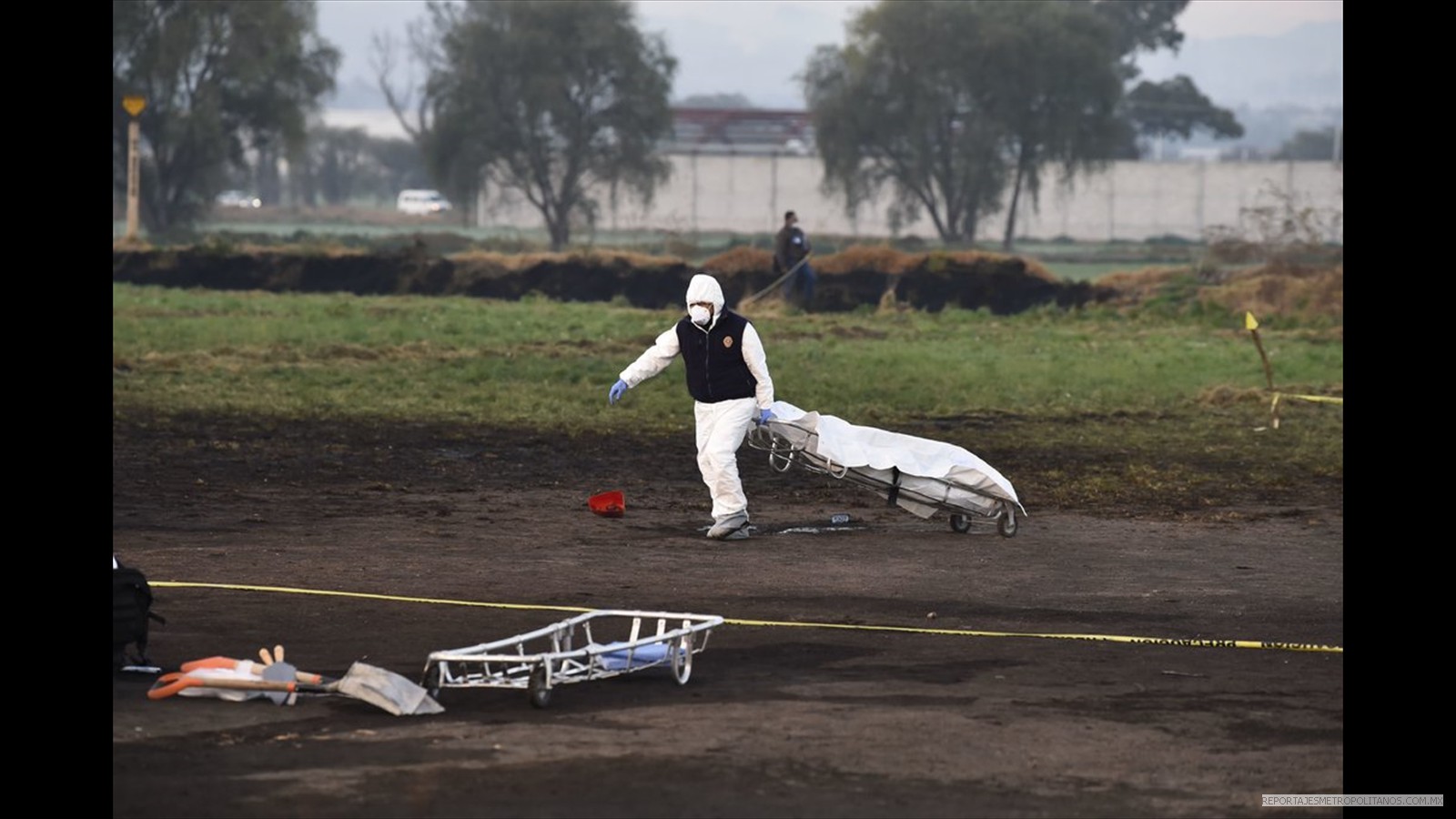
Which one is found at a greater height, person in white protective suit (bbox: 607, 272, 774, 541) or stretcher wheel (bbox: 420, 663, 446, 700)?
person in white protective suit (bbox: 607, 272, 774, 541)

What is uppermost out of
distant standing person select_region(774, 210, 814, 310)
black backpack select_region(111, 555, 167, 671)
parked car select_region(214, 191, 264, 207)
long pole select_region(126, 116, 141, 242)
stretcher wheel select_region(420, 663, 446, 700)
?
parked car select_region(214, 191, 264, 207)

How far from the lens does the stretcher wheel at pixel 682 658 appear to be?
9508 mm

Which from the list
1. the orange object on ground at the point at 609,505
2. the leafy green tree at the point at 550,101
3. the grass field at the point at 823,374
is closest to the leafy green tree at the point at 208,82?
the leafy green tree at the point at 550,101

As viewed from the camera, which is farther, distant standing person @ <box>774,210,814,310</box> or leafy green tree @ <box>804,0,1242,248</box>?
leafy green tree @ <box>804,0,1242,248</box>

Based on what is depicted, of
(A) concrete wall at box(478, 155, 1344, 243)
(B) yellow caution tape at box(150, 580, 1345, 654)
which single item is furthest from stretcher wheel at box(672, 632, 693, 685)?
(A) concrete wall at box(478, 155, 1344, 243)

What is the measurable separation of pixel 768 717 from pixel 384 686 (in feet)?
5.68

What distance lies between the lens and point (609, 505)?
50.9ft

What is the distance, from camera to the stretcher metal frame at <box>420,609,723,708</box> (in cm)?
899

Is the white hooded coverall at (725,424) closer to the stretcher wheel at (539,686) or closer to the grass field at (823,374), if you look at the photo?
the grass field at (823,374)

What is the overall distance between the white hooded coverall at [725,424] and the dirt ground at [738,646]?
31 cm

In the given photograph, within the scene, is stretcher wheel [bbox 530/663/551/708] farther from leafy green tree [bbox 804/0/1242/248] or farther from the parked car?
the parked car

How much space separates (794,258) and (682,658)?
29.8 m
